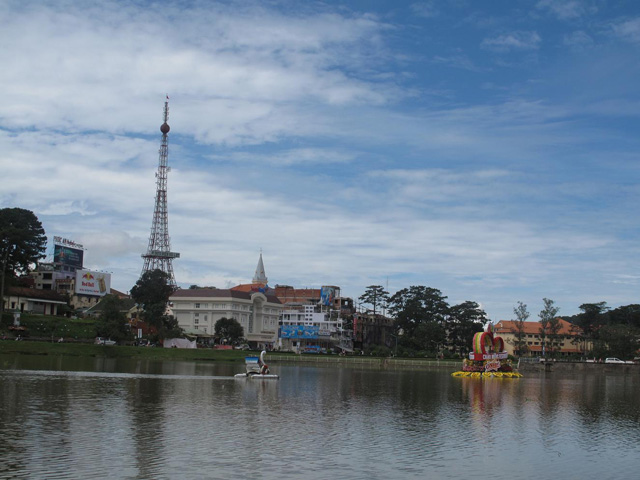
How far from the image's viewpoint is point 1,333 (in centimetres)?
9644

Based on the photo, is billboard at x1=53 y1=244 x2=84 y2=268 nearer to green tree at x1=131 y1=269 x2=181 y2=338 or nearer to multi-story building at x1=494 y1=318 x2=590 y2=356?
green tree at x1=131 y1=269 x2=181 y2=338

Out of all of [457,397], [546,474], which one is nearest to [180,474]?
[546,474]

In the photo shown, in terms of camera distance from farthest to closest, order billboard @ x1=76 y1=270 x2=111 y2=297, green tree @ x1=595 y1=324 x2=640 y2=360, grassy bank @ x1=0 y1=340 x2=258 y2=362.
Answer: billboard @ x1=76 y1=270 x2=111 y2=297, green tree @ x1=595 y1=324 x2=640 y2=360, grassy bank @ x1=0 y1=340 x2=258 y2=362

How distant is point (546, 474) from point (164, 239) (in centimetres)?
14846

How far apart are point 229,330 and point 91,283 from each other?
32966mm

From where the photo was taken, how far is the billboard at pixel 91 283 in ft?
472

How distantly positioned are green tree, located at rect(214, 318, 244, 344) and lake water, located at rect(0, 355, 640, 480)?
3410 inches

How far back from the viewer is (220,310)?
148250 mm

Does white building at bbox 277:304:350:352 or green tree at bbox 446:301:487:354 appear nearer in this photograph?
green tree at bbox 446:301:487:354

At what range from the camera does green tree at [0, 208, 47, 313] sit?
104500 millimetres

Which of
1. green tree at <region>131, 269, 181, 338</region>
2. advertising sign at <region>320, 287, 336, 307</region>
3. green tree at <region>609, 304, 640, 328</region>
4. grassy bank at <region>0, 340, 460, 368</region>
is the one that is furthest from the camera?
advertising sign at <region>320, 287, 336, 307</region>

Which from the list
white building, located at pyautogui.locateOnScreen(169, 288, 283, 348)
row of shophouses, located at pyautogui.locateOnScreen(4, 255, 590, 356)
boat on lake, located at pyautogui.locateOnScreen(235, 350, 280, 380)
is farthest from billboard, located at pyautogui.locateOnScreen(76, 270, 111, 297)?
boat on lake, located at pyautogui.locateOnScreen(235, 350, 280, 380)

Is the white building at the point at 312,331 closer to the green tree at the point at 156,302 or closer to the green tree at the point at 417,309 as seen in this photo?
the green tree at the point at 417,309

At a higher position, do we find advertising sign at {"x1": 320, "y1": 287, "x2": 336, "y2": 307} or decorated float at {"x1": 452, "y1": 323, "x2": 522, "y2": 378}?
advertising sign at {"x1": 320, "y1": 287, "x2": 336, "y2": 307}
